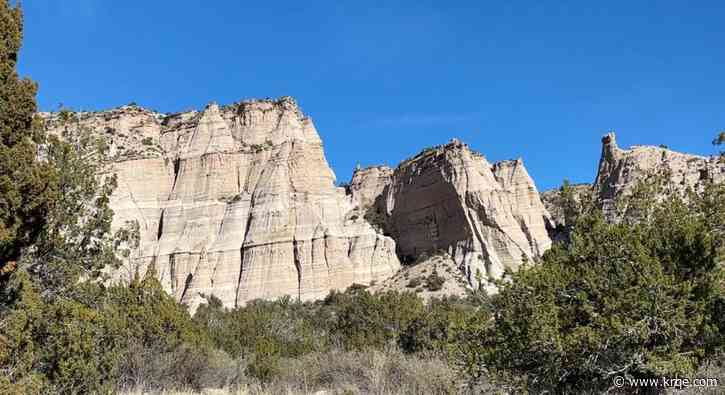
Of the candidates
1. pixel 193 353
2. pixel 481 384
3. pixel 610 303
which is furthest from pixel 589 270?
pixel 193 353

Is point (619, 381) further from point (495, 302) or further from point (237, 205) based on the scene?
point (237, 205)

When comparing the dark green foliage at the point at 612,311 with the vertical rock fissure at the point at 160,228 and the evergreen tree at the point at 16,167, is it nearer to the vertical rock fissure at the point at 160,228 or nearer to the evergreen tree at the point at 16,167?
the evergreen tree at the point at 16,167

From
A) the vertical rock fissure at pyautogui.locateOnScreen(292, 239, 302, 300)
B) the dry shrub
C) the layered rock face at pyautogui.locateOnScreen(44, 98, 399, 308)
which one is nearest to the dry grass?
the dry shrub

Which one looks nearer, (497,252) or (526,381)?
(526,381)

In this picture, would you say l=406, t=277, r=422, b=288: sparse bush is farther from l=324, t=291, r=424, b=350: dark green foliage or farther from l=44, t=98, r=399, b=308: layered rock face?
l=324, t=291, r=424, b=350: dark green foliage

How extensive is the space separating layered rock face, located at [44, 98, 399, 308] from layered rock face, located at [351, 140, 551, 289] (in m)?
5.64

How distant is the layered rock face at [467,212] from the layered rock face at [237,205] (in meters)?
5.64

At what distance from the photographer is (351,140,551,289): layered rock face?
53.5 meters

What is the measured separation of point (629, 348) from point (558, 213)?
56.2 meters

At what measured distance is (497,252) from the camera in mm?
53125

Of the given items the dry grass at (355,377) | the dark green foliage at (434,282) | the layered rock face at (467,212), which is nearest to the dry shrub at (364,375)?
the dry grass at (355,377)

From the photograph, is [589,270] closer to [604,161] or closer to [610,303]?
[610,303]

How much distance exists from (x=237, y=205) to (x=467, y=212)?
2014 cm

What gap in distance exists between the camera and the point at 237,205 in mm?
53438
